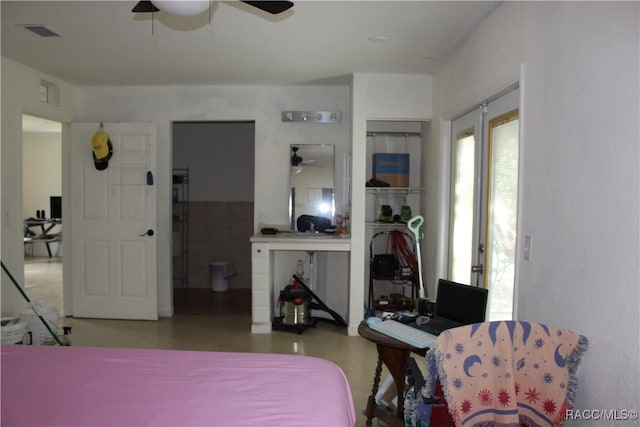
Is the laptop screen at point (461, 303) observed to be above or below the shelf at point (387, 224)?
below

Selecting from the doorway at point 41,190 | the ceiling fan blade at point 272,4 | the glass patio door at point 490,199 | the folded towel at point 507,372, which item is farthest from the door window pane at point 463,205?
the doorway at point 41,190

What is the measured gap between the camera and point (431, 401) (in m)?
1.75

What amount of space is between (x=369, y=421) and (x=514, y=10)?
8.13 ft

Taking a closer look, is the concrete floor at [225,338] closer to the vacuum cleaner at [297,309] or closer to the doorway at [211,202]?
the vacuum cleaner at [297,309]

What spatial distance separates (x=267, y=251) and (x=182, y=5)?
9.55ft

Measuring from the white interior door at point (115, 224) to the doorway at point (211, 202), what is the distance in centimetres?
178

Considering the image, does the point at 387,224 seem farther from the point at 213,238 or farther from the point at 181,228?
the point at 181,228

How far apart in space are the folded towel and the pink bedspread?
0.41 meters

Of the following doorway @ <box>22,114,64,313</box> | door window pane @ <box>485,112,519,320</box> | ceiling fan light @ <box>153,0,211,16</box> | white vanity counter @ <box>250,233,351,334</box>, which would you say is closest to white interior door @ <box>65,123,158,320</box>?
white vanity counter @ <box>250,233,351,334</box>

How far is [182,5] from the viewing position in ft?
5.60

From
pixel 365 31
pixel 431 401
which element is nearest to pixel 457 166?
pixel 365 31

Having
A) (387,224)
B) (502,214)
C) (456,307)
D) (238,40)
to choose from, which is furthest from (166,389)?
(387,224)

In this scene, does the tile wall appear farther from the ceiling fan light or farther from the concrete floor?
the ceiling fan light

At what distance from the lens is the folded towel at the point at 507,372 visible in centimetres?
166
